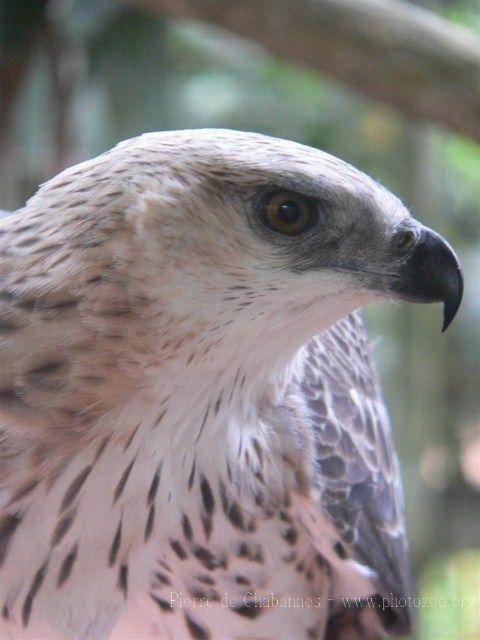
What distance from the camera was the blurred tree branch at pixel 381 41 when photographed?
3.38m

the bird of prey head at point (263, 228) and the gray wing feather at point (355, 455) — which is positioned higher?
the bird of prey head at point (263, 228)

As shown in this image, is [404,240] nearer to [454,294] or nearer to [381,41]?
[454,294]

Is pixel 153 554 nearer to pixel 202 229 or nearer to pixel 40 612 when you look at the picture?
pixel 40 612

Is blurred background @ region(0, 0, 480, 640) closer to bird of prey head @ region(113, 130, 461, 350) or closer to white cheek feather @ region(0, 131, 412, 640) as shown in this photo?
white cheek feather @ region(0, 131, 412, 640)

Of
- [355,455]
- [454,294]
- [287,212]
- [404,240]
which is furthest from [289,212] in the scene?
[355,455]

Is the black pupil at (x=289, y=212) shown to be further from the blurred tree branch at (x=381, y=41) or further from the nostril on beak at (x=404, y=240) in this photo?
the blurred tree branch at (x=381, y=41)

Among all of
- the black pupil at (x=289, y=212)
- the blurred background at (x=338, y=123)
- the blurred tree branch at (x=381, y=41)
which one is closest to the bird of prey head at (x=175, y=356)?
the black pupil at (x=289, y=212)

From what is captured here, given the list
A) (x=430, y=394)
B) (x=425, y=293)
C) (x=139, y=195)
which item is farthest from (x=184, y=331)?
(x=430, y=394)

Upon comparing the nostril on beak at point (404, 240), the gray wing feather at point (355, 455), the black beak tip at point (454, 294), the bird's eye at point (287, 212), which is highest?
the bird's eye at point (287, 212)

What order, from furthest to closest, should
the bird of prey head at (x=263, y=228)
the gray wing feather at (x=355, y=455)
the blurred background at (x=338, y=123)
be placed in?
the blurred background at (x=338, y=123) → the gray wing feather at (x=355, y=455) → the bird of prey head at (x=263, y=228)

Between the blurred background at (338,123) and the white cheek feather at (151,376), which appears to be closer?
the white cheek feather at (151,376)

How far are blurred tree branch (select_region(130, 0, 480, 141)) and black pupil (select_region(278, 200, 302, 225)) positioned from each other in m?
1.89

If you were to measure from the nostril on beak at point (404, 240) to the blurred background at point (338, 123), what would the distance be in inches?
66.8

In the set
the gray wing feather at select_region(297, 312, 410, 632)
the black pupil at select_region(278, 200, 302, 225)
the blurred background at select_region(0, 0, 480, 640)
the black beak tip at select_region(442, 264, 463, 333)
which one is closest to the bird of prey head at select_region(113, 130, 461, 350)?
the black pupil at select_region(278, 200, 302, 225)
